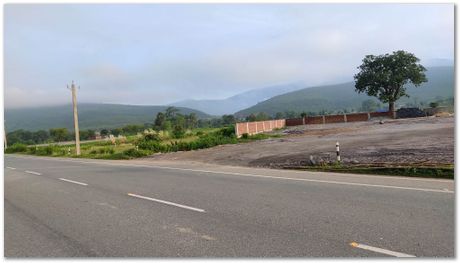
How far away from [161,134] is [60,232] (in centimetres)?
4232

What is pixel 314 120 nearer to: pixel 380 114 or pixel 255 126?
pixel 380 114

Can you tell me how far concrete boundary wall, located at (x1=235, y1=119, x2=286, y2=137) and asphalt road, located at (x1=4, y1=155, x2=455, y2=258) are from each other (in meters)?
28.0

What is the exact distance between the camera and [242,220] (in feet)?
24.8

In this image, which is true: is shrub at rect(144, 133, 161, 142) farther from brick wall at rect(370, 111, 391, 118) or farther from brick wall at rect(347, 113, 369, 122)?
brick wall at rect(370, 111, 391, 118)

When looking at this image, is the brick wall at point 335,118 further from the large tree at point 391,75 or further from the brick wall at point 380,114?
the large tree at point 391,75

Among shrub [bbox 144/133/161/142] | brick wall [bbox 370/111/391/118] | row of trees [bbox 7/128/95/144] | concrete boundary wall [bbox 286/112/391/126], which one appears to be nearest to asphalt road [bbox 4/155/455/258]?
shrub [bbox 144/133/161/142]

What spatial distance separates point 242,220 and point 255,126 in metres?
39.1

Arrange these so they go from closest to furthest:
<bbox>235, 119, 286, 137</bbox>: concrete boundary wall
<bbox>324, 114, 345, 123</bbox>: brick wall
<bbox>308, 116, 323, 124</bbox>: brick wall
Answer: <bbox>235, 119, 286, 137</bbox>: concrete boundary wall
<bbox>324, 114, 345, 123</bbox>: brick wall
<bbox>308, 116, 323, 124</bbox>: brick wall

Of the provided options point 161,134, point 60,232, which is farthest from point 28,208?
point 161,134

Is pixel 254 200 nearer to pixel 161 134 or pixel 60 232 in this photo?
pixel 60 232

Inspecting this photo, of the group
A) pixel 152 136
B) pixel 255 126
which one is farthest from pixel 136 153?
pixel 255 126

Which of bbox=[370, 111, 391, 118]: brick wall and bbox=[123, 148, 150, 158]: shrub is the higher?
bbox=[370, 111, 391, 118]: brick wall

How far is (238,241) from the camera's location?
20.5ft

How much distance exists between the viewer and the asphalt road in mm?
5945
